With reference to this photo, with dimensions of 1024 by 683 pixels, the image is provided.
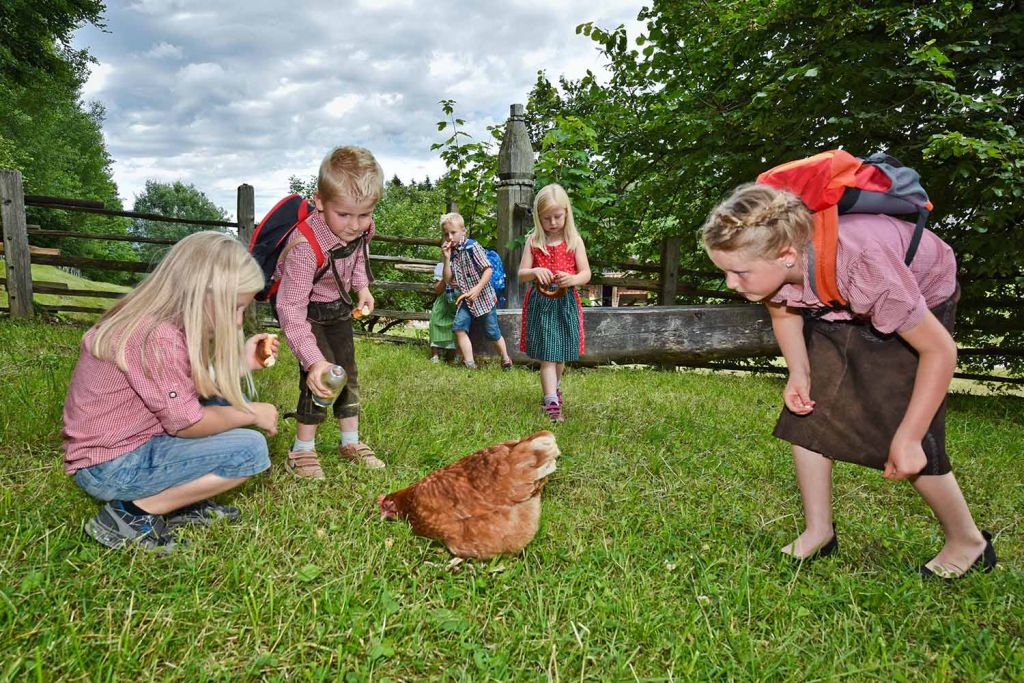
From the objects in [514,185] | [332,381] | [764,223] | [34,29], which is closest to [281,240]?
[332,381]

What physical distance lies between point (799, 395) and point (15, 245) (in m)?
9.91

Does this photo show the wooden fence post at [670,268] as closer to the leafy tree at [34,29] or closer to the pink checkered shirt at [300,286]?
the pink checkered shirt at [300,286]

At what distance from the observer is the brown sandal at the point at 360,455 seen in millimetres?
3369

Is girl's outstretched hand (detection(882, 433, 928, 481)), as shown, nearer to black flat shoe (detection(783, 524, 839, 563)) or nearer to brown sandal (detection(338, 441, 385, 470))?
black flat shoe (detection(783, 524, 839, 563))

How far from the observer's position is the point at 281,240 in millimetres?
3113

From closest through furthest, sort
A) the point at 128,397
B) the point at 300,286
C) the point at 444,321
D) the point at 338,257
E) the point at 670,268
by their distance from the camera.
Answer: the point at 128,397 → the point at 300,286 → the point at 338,257 → the point at 444,321 → the point at 670,268

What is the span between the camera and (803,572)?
7.95 feet

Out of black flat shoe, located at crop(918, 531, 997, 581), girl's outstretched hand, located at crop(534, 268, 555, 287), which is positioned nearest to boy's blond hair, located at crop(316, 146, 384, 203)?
girl's outstretched hand, located at crop(534, 268, 555, 287)

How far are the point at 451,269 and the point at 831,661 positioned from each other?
6109mm

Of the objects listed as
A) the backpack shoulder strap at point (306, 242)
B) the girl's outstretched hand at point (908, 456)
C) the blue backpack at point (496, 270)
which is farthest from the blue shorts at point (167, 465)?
the blue backpack at point (496, 270)

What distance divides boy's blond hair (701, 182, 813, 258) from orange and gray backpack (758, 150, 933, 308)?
0.05 meters

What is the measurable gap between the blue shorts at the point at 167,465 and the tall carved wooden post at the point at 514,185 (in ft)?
16.9

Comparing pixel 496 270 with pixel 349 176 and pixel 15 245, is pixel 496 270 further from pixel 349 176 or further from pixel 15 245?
pixel 15 245

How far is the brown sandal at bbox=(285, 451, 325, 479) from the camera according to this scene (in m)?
3.17
